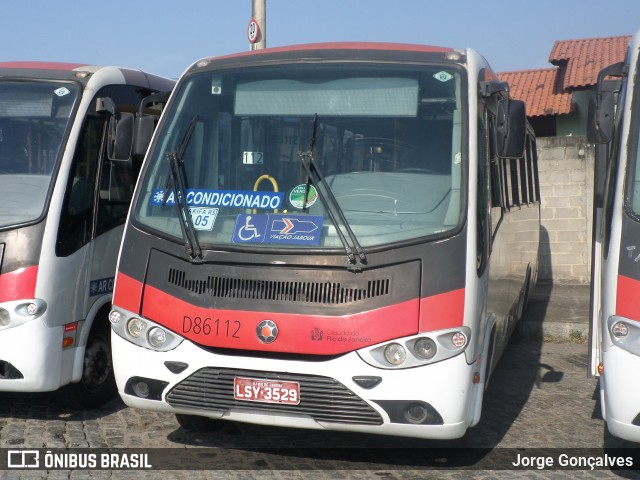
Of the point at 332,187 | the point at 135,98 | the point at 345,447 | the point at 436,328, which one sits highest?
the point at 135,98

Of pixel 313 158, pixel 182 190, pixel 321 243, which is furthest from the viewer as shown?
pixel 182 190

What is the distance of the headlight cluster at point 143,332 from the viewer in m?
5.08

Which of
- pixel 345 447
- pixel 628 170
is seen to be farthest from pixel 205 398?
pixel 628 170

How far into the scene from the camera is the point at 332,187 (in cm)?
523

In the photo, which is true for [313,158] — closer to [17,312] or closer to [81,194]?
[81,194]

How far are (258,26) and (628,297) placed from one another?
311 inches

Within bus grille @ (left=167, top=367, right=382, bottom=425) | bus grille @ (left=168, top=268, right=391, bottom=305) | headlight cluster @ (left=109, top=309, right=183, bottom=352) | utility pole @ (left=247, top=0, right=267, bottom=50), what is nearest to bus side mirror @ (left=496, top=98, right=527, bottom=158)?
bus grille @ (left=168, top=268, right=391, bottom=305)

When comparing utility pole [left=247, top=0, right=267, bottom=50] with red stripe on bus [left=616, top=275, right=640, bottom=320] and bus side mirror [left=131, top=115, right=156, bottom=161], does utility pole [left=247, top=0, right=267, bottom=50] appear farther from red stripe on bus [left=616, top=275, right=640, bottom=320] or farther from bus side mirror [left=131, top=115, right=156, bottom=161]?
red stripe on bus [left=616, top=275, right=640, bottom=320]

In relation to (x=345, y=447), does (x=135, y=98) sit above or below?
above

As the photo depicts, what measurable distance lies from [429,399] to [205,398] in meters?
1.34

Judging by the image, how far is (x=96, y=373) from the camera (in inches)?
263

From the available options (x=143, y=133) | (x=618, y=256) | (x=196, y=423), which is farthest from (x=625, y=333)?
(x=143, y=133)

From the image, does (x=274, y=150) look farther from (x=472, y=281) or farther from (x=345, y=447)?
(x=345, y=447)

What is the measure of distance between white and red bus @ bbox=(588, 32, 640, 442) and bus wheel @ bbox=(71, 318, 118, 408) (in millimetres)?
3787
